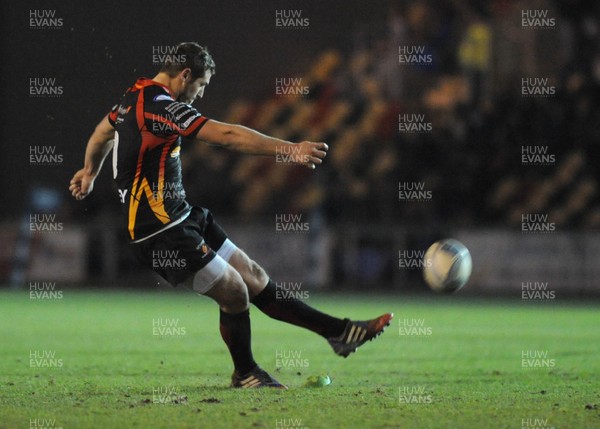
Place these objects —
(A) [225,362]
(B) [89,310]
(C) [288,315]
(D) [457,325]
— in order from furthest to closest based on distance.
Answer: (B) [89,310] < (D) [457,325] < (A) [225,362] < (C) [288,315]

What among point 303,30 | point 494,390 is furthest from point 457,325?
point 303,30

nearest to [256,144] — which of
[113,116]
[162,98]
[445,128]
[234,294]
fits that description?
[162,98]

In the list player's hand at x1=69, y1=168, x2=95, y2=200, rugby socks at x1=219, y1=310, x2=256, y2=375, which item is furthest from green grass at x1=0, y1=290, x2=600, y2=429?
player's hand at x1=69, y1=168, x2=95, y2=200

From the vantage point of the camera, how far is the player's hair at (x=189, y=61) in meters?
6.74

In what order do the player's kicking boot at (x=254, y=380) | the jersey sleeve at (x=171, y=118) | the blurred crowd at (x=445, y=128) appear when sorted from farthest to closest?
the blurred crowd at (x=445, y=128)
the player's kicking boot at (x=254, y=380)
the jersey sleeve at (x=171, y=118)

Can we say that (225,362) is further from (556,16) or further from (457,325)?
(556,16)

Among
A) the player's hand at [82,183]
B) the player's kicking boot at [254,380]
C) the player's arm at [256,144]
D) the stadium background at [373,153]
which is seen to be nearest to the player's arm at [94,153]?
the player's hand at [82,183]

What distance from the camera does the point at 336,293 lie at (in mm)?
18953

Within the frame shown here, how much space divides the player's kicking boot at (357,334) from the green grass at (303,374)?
0.28m

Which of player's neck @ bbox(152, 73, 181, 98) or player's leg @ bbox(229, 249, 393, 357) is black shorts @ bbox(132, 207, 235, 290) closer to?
player's leg @ bbox(229, 249, 393, 357)

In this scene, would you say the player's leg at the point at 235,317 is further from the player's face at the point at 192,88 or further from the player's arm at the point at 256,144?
the player's face at the point at 192,88

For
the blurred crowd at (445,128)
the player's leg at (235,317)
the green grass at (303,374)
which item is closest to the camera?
the green grass at (303,374)

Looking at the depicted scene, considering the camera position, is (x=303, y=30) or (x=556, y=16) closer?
(x=556, y=16)

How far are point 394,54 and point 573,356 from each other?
13.4 m
